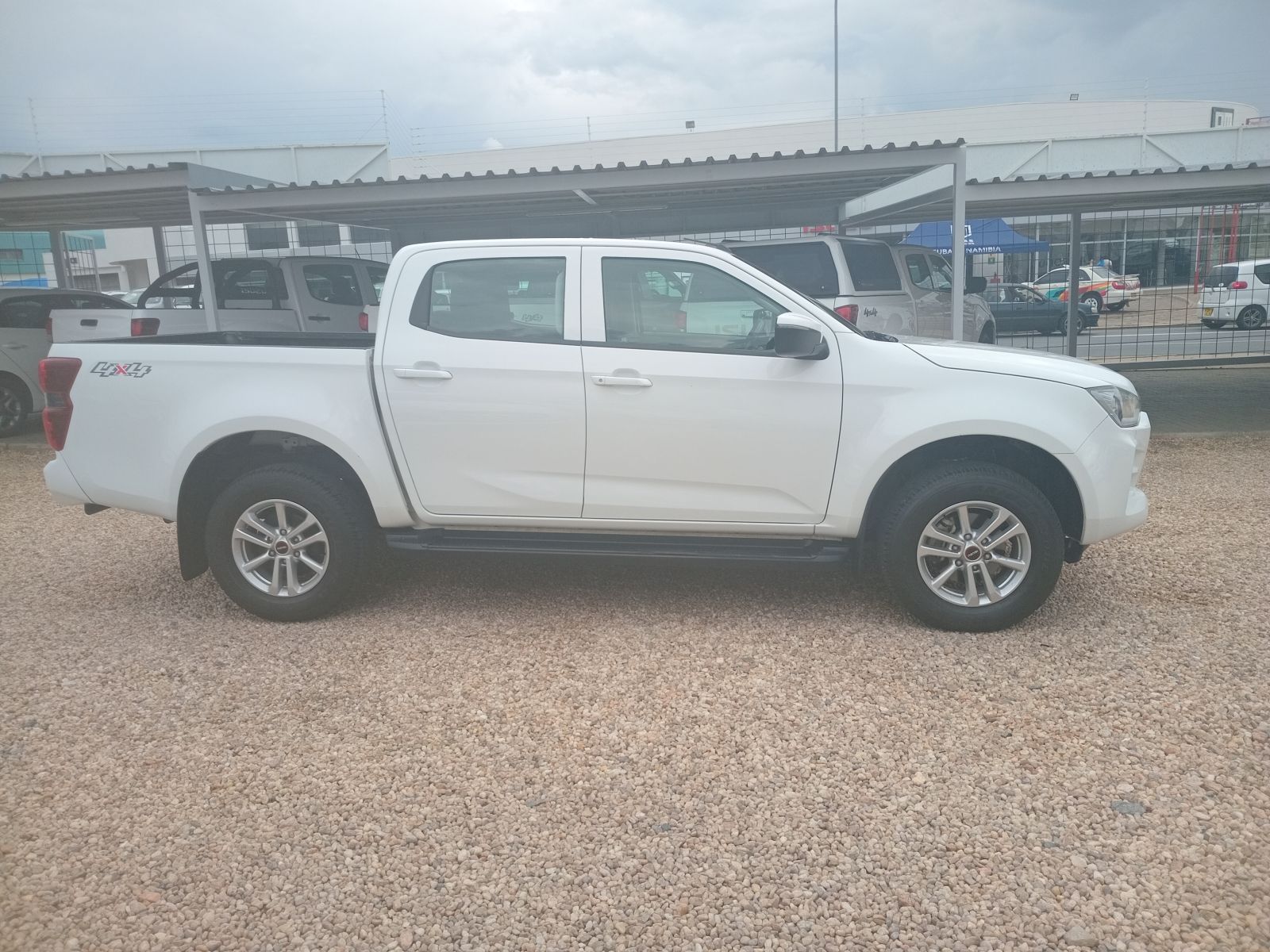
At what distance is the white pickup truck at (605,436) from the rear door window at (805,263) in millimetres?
5698

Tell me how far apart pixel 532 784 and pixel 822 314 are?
255cm

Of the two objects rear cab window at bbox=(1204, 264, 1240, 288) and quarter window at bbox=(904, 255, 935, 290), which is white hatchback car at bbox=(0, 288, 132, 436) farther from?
rear cab window at bbox=(1204, 264, 1240, 288)

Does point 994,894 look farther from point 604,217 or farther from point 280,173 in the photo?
point 280,173

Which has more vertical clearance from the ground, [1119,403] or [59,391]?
[59,391]

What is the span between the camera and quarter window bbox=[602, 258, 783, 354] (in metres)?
4.68

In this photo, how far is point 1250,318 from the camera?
20.2m

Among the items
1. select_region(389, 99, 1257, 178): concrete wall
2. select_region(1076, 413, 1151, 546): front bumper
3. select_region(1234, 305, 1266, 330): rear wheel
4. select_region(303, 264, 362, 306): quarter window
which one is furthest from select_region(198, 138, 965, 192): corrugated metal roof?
select_region(389, 99, 1257, 178): concrete wall

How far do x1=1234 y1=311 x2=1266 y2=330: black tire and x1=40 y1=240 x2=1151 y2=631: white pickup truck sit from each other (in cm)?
1859

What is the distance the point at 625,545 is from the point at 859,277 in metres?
6.68

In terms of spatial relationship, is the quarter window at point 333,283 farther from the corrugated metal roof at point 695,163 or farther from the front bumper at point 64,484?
the front bumper at point 64,484

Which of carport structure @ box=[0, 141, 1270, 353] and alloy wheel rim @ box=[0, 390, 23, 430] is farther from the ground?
carport structure @ box=[0, 141, 1270, 353]

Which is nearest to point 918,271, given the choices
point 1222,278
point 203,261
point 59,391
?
point 203,261

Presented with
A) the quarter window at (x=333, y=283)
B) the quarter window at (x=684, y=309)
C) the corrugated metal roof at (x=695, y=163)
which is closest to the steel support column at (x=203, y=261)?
the corrugated metal roof at (x=695, y=163)

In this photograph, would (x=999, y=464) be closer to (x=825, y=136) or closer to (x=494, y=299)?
(x=494, y=299)
